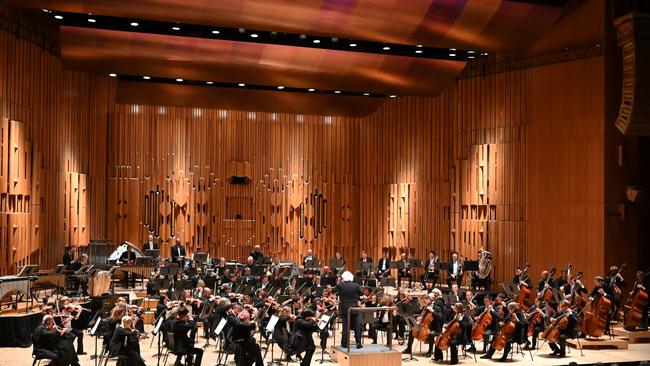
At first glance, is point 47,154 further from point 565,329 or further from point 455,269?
point 565,329

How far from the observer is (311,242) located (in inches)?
946

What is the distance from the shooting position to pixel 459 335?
12.5 meters

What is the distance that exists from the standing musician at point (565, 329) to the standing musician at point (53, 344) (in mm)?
7814

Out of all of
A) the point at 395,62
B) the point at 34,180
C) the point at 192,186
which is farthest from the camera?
the point at 192,186

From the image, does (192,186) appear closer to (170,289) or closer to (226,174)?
(226,174)

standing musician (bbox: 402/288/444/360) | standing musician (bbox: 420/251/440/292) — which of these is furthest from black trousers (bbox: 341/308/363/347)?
standing musician (bbox: 420/251/440/292)

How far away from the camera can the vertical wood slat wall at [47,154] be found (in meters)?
15.6

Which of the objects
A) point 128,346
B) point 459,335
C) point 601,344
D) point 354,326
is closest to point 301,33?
point 354,326

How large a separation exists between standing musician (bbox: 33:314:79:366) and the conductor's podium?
3.80m

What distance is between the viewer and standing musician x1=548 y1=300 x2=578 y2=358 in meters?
13.0

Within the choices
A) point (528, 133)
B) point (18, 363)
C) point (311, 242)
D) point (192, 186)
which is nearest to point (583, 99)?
point (528, 133)

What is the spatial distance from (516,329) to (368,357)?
3074 millimetres

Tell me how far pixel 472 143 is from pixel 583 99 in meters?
3.53

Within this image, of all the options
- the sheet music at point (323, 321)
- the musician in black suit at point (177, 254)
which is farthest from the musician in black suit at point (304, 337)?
the musician in black suit at point (177, 254)
